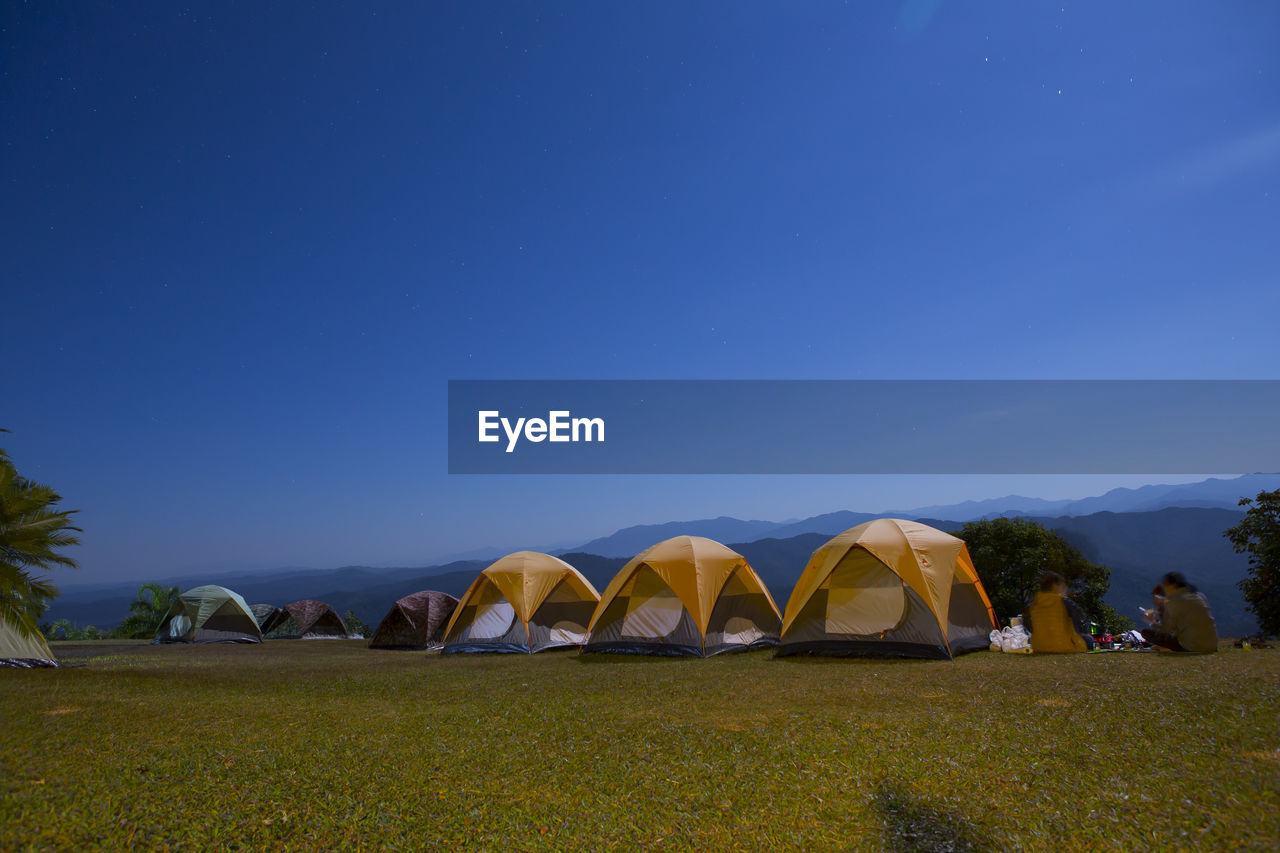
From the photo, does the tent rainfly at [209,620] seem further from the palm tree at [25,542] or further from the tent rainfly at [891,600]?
the tent rainfly at [891,600]

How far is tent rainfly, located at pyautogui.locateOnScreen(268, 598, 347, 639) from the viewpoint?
29594 mm

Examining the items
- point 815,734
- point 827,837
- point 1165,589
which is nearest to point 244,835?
point 827,837

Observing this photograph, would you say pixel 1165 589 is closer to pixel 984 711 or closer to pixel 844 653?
pixel 844 653

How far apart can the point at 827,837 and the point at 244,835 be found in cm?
431

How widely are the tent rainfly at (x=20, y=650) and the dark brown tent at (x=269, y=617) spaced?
53.8 ft

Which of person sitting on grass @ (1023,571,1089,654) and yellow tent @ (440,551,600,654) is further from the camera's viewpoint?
yellow tent @ (440,551,600,654)

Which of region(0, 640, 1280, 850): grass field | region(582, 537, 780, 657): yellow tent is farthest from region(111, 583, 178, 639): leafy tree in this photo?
region(582, 537, 780, 657): yellow tent

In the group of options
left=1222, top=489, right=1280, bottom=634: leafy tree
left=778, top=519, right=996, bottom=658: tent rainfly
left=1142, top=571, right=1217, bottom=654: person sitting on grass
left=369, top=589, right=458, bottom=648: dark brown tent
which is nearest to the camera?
left=1142, top=571, right=1217, bottom=654: person sitting on grass

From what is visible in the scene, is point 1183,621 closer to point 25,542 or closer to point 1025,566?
point 1025,566

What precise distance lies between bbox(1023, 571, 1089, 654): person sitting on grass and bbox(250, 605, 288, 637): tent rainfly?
30.7m

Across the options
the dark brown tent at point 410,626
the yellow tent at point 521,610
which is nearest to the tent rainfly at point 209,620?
the dark brown tent at point 410,626

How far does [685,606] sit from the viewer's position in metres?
16.1

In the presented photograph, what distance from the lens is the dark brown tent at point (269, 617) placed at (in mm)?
29906

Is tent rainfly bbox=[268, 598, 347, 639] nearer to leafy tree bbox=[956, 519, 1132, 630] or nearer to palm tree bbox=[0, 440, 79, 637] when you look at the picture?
palm tree bbox=[0, 440, 79, 637]
